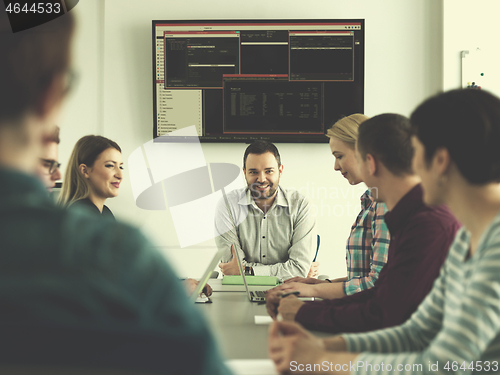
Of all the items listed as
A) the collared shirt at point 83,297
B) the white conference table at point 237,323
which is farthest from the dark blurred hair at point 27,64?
the white conference table at point 237,323

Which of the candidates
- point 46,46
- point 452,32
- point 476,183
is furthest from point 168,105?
point 46,46

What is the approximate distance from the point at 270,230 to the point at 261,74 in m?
1.27

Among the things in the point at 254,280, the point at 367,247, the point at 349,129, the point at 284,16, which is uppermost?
the point at 284,16

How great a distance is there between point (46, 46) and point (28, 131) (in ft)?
0.28

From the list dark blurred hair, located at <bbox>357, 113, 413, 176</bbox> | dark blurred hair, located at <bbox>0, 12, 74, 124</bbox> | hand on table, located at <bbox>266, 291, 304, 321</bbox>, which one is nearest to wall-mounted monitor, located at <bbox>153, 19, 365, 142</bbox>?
dark blurred hair, located at <bbox>357, 113, 413, 176</bbox>

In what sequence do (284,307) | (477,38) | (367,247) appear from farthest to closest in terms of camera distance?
(477,38), (367,247), (284,307)

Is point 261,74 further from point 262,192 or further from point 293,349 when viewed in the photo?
point 293,349

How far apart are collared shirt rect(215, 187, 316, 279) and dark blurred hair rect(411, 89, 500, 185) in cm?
182

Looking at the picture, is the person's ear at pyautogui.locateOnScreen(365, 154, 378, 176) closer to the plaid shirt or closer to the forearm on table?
the plaid shirt

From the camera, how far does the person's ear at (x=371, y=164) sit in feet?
4.83

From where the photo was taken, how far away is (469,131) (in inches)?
33.7

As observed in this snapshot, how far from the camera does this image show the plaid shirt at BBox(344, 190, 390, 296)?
1.78 meters

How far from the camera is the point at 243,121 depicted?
3.35 metres

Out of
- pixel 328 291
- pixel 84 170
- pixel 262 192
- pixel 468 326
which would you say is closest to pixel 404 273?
pixel 468 326
